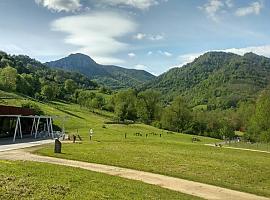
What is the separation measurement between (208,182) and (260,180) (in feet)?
19.1

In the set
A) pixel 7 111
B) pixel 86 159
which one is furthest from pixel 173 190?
pixel 7 111

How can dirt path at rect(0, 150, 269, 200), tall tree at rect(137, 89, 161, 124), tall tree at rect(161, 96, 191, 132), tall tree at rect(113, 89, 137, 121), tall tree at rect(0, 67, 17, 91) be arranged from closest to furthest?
dirt path at rect(0, 150, 269, 200) < tall tree at rect(161, 96, 191, 132) < tall tree at rect(113, 89, 137, 121) < tall tree at rect(137, 89, 161, 124) < tall tree at rect(0, 67, 17, 91)

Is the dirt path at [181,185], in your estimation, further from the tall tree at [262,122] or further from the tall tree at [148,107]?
the tall tree at [148,107]


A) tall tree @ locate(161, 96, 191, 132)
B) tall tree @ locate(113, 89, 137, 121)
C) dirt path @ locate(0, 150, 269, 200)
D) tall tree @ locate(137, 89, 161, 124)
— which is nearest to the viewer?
dirt path @ locate(0, 150, 269, 200)

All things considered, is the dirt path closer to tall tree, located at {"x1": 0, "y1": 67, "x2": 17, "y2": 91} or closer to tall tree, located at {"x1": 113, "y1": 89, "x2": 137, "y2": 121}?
tall tree, located at {"x1": 113, "y1": 89, "x2": 137, "y2": 121}

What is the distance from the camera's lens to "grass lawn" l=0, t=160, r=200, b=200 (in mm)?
15227

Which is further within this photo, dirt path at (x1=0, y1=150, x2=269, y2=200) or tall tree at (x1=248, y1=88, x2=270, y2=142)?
tall tree at (x1=248, y1=88, x2=270, y2=142)

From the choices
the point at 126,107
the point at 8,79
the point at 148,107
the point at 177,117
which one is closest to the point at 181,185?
the point at 177,117

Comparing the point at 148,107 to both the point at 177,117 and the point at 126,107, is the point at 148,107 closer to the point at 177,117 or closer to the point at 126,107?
the point at 126,107

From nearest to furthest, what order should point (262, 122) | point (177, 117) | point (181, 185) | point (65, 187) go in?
point (65, 187) → point (181, 185) → point (262, 122) → point (177, 117)

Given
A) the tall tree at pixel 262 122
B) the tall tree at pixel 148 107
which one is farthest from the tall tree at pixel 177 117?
the tall tree at pixel 262 122

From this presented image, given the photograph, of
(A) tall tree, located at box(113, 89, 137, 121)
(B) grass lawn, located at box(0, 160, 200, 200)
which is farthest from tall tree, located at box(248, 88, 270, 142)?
(B) grass lawn, located at box(0, 160, 200, 200)

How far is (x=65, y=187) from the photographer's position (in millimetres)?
16656

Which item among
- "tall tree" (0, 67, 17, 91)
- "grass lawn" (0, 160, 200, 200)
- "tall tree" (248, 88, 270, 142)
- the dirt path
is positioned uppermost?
"tall tree" (0, 67, 17, 91)
